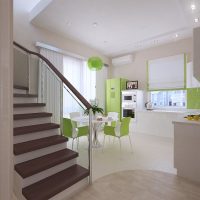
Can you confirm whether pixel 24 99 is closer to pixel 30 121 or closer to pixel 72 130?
pixel 30 121

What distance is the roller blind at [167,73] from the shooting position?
16.4ft

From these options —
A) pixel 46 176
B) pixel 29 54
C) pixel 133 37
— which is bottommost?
pixel 46 176

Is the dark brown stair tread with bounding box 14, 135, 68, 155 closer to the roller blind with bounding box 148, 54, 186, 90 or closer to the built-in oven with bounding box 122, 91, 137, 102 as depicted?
the built-in oven with bounding box 122, 91, 137, 102

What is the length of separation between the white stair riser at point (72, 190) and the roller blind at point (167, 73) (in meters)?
4.32

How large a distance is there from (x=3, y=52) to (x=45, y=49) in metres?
3.89

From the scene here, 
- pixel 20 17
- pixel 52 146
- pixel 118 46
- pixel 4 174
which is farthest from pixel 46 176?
pixel 118 46

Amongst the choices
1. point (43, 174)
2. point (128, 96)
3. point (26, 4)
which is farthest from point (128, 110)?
point (26, 4)

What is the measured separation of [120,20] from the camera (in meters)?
3.79

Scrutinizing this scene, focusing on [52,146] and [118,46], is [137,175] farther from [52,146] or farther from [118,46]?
[118,46]

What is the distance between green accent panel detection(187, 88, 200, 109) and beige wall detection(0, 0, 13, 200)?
4.90 metres

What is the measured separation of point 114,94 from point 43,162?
4.37m

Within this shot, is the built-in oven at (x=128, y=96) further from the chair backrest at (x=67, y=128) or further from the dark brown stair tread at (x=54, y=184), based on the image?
the dark brown stair tread at (x=54, y=184)

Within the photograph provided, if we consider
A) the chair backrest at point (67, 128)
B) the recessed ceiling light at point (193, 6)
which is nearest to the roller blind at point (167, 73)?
the recessed ceiling light at point (193, 6)

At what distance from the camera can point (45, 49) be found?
4.32 metres
